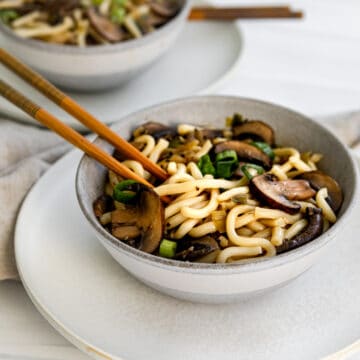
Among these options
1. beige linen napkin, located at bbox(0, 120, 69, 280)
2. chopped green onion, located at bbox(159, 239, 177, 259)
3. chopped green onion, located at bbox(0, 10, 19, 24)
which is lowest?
beige linen napkin, located at bbox(0, 120, 69, 280)

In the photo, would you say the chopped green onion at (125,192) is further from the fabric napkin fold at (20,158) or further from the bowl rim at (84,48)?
the bowl rim at (84,48)

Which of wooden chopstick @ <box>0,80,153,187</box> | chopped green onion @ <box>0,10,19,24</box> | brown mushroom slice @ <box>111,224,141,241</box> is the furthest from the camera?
chopped green onion @ <box>0,10,19,24</box>

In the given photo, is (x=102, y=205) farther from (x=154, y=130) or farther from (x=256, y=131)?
(x=256, y=131)

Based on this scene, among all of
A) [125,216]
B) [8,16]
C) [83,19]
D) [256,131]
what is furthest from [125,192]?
[8,16]

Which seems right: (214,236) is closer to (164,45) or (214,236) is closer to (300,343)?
(300,343)

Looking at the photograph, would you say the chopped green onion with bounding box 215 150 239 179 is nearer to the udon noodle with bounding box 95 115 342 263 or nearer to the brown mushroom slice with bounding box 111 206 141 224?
the udon noodle with bounding box 95 115 342 263

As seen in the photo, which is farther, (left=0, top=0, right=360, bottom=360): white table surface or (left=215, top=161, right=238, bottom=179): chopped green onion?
(left=0, top=0, right=360, bottom=360): white table surface

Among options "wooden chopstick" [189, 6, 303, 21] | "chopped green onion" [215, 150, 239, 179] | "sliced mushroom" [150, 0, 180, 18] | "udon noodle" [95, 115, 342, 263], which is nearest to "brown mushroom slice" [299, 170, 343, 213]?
"udon noodle" [95, 115, 342, 263]
